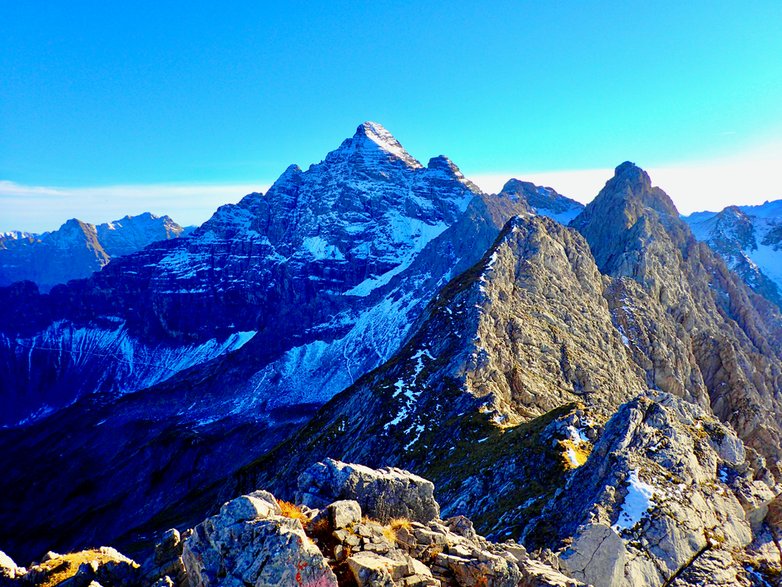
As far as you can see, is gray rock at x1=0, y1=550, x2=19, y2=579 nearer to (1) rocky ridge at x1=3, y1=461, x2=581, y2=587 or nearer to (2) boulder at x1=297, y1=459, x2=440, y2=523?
(1) rocky ridge at x1=3, y1=461, x2=581, y2=587

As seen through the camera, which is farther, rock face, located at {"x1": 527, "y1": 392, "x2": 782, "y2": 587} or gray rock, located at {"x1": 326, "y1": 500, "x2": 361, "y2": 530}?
rock face, located at {"x1": 527, "y1": 392, "x2": 782, "y2": 587}

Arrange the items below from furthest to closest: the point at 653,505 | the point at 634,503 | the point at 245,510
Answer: the point at 634,503 → the point at 653,505 → the point at 245,510

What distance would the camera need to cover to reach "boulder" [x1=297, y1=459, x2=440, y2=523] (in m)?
18.8

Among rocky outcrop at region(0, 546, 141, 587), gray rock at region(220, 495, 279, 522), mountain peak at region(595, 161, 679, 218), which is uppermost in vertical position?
mountain peak at region(595, 161, 679, 218)

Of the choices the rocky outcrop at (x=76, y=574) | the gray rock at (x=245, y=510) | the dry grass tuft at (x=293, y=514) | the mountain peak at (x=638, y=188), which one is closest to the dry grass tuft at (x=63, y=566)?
the rocky outcrop at (x=76, y=574)

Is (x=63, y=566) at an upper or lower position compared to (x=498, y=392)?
lower

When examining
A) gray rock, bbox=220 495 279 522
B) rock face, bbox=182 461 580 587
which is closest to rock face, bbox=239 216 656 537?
rock face, bbox=182 461 580 587

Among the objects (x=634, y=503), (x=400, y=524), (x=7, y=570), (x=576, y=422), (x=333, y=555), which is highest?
(x=333, y=555)

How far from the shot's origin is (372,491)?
19.1 m

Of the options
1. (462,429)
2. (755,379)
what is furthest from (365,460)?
(755,379)

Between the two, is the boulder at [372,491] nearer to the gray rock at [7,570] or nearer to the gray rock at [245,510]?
the gray rock at [245,510]

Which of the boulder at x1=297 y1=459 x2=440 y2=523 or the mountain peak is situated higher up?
the mountain peak

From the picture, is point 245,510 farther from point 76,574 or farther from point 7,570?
point 7,570

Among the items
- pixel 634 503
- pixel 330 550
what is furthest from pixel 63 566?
pixel 634 503
